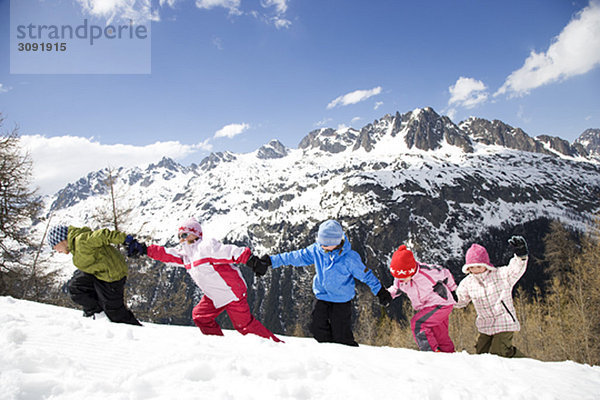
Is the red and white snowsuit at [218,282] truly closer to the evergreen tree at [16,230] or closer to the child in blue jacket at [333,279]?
the child in blue jacket at [333,279]

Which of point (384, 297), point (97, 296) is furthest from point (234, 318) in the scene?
point (97, 296)

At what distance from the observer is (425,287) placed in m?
4.84

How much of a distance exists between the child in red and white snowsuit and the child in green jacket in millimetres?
764

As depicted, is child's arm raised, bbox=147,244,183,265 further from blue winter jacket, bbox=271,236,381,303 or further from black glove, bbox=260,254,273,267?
blue winter jacket, bbox=271,236,381,303

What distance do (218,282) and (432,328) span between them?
3479 mm

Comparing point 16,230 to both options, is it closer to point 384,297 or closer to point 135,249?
point 135,249

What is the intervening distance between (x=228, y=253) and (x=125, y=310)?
218 cm

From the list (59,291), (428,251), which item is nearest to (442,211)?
(428,251)

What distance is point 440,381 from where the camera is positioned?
7.48 feet

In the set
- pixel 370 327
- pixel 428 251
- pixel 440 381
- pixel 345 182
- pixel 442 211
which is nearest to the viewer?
pixel 440 381

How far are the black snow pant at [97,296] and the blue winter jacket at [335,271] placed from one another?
2.68 meters

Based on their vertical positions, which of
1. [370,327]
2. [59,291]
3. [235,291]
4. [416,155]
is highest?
[416,155]

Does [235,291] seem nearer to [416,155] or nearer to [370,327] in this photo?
[370,327]

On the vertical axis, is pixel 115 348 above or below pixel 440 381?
above
